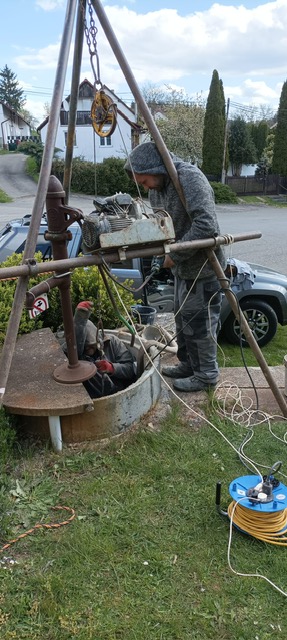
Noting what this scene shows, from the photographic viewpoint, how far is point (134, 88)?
325 centimetres

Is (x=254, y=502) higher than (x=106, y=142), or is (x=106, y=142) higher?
(x=106, y=142)

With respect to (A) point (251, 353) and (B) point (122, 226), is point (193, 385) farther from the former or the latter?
(A) point (251, 353)

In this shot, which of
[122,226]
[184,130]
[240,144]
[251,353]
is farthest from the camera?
[240,144]

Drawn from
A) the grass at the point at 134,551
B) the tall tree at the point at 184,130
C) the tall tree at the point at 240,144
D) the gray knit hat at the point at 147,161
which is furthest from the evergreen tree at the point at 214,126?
the grass at the point at 134,551

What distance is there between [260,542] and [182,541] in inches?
16.9

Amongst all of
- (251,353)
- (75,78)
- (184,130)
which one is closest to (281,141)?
(184,130)

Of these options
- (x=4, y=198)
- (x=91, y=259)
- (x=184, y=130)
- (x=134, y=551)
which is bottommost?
(x=4, y=198)

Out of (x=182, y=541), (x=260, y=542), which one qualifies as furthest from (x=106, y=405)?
(x=260, y=542)

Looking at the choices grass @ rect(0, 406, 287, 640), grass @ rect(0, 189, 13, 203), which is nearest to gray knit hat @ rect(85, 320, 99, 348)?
grass @ rect(0, 406, 287, 640)

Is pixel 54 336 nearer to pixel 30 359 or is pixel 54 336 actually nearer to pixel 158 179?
pixel 30 359

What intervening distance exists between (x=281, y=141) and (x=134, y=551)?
3269 centimetres

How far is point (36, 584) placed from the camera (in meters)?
2.41

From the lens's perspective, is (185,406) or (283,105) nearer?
(185,406)

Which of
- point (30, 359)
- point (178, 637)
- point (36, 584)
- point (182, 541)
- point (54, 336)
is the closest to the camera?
point (178, 637)
